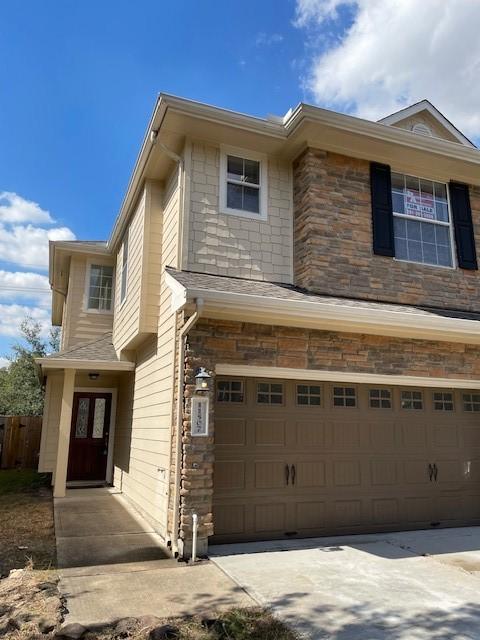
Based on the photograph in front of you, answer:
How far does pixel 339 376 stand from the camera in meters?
6.82

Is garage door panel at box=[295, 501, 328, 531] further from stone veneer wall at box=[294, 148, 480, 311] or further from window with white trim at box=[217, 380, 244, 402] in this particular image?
stone veneer wall at box=[294, 148, 480, 311]

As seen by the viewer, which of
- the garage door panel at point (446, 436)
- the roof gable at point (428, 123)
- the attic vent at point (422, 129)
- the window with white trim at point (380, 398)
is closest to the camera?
the window with white trim at point (380, 398)

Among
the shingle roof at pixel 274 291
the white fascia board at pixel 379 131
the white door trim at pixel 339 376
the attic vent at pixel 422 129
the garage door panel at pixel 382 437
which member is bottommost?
the garage door panel at pixel 382 437

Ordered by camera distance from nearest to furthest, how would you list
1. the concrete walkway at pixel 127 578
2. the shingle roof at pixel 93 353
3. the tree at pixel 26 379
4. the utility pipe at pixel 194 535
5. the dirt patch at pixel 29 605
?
the dirt patch at pixel 29 605
the concrete walkway at pixel 127 578
the utility pipe at pixel 194 535
the shingle roof at pixel 93 353
the tree at pixel 26 379

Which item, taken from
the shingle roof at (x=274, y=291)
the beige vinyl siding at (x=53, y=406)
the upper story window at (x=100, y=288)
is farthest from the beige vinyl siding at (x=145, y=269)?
the upper story window at (x=100, y=288)

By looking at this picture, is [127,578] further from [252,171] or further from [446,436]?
[252,171]

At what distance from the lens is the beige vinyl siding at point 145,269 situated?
8.25 metres

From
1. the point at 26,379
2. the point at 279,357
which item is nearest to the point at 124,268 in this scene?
the point at 279,357

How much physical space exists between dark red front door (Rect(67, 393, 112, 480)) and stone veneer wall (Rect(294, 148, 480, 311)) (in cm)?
706

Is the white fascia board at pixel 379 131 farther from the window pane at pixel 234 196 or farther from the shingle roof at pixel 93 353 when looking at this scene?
the shingle roof at pixel 93 353

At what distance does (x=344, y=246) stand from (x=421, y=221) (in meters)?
1.78

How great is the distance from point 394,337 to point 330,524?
2.82 meters

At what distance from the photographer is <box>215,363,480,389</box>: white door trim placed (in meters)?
6.29

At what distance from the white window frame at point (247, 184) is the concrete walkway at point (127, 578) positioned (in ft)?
16.0
